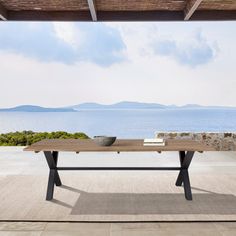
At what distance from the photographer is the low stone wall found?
711cm

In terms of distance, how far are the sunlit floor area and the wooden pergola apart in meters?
1.83

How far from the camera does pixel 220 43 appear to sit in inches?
1272

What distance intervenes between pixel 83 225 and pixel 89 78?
28143 millimetres

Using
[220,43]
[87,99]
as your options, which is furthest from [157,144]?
Result: [220,43]

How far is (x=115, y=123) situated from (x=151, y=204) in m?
26.8

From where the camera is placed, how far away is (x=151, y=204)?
3.52 meters

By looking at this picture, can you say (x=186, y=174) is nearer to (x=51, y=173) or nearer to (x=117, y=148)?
(x=117, y=148)

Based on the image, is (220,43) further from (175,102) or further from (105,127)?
(105,127)

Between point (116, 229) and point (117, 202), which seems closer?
point (116, 229)

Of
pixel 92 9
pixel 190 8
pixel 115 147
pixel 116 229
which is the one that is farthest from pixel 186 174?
pixel 92 9

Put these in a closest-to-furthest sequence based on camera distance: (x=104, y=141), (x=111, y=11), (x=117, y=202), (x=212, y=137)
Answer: (x=104, y=141)
(x=117, y=202)
(x=111, y=11)
(x=212, y=137)

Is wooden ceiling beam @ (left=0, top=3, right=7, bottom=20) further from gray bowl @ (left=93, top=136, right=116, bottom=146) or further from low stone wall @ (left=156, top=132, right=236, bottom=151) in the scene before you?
low stone wall @ (left=156, top=132, right=236, bottom=151)

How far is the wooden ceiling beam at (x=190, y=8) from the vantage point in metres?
4.56

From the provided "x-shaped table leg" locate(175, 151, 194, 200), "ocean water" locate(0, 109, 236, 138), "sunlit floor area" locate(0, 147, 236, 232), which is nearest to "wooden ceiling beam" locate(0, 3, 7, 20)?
"sunlit floor area" locate(0, 147, 236, 232)
